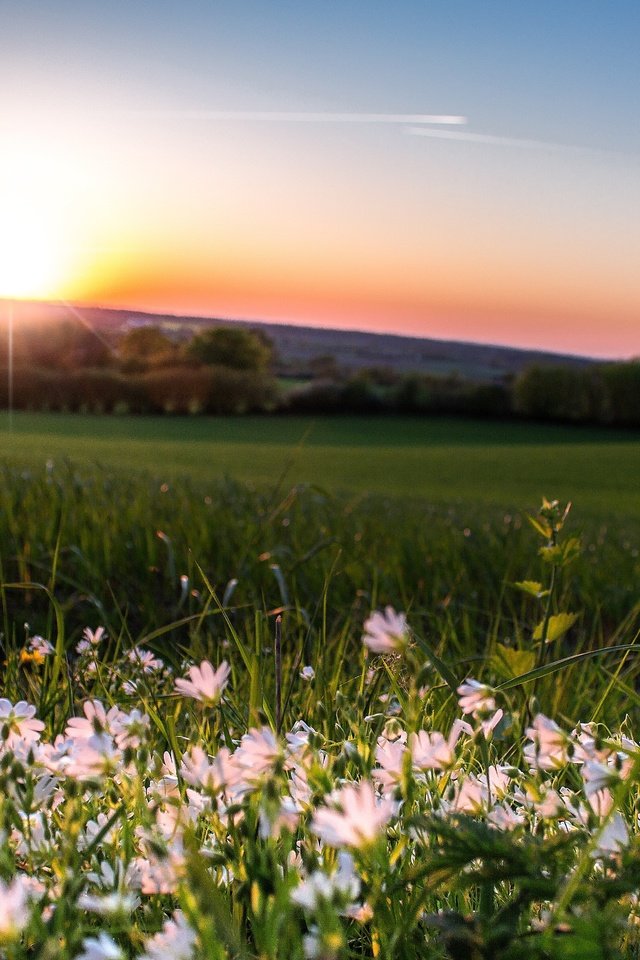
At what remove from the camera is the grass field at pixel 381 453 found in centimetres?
1596

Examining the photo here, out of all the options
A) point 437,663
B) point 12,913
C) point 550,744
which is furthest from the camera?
point 437,663

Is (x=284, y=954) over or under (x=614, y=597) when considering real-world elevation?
over

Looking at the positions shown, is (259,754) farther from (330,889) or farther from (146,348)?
(146,348)

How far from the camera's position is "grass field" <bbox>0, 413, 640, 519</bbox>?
16.0 metres

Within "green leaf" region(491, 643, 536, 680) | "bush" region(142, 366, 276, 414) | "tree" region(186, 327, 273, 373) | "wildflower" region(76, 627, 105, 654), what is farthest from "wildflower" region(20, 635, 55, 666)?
"tree" region(186, 327, 273, 373)

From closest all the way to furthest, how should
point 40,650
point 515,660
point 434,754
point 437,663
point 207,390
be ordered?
1. point 434,754
2. point 437,663
3. point 515,660
4. point 40,650
5. point 207,390

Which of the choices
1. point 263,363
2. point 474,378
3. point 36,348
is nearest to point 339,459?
point 263,363

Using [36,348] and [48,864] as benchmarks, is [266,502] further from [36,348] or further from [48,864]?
[36,348]

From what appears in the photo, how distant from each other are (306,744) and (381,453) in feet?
76.9

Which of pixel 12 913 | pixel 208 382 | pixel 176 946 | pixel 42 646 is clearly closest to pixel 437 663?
pixel 176 946

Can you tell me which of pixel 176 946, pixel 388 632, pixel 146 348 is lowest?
pixel 176 946

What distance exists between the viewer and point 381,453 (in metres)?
24.6

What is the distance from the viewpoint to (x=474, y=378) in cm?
4072

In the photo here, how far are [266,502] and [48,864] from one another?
487cm
